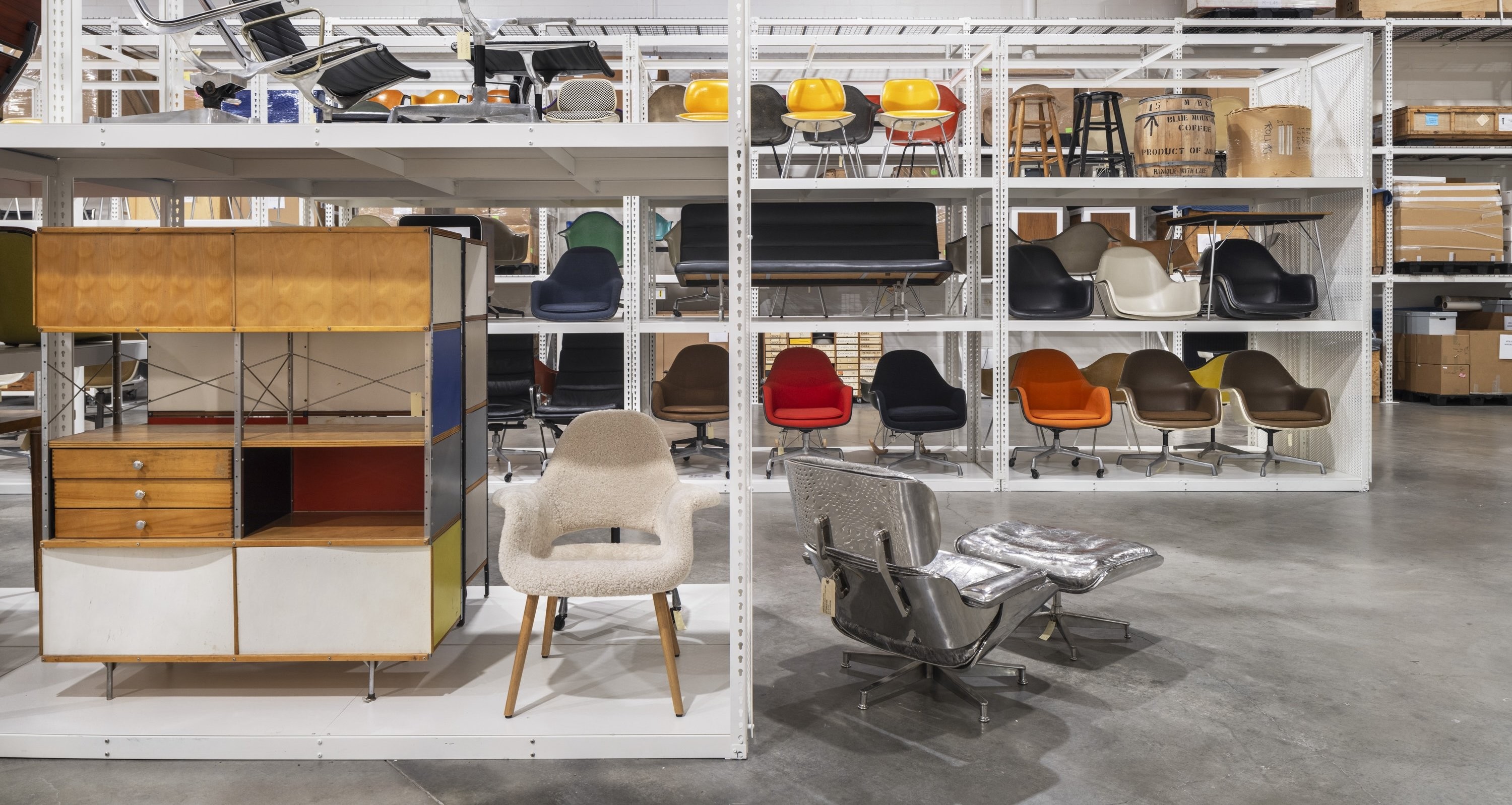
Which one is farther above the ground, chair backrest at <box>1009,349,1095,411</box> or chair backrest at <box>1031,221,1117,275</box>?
chair backrest at <box>1031,221,1117,275</box>

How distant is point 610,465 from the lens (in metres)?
3.49

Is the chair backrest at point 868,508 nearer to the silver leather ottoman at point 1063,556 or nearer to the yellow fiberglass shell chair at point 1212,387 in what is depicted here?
the silver leather ottoman at point 1063,556

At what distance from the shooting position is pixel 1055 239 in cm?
837

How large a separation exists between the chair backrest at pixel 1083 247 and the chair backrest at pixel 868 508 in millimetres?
5609

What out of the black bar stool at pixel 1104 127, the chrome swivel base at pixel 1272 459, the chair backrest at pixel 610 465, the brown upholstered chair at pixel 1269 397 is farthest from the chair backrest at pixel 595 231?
the chair backrest at pixel 610 465

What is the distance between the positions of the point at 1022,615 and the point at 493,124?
6.57 ft

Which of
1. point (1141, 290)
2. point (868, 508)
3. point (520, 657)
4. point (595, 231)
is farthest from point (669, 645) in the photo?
point (595, 231)

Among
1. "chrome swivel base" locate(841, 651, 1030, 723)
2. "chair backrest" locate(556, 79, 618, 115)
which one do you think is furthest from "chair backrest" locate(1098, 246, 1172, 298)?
"chair backrest" locate(556, 79, 618, 115)

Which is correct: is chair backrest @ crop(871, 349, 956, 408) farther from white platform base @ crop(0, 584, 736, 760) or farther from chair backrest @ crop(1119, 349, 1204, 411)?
white platform base @ crop(0, 584, 736, 760)

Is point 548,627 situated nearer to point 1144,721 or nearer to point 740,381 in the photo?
point 740,381

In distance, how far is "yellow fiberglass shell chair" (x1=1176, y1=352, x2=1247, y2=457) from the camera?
7.48m

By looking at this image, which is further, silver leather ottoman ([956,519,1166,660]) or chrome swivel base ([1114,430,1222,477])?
chrome swivel base ([1114,430,1222,477])

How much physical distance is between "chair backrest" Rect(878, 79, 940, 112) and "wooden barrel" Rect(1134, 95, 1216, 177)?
56.9 inches

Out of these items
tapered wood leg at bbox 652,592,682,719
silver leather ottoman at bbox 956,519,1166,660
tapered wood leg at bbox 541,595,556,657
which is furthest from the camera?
silver leather ottoman at bbox 956,519,1166,660
